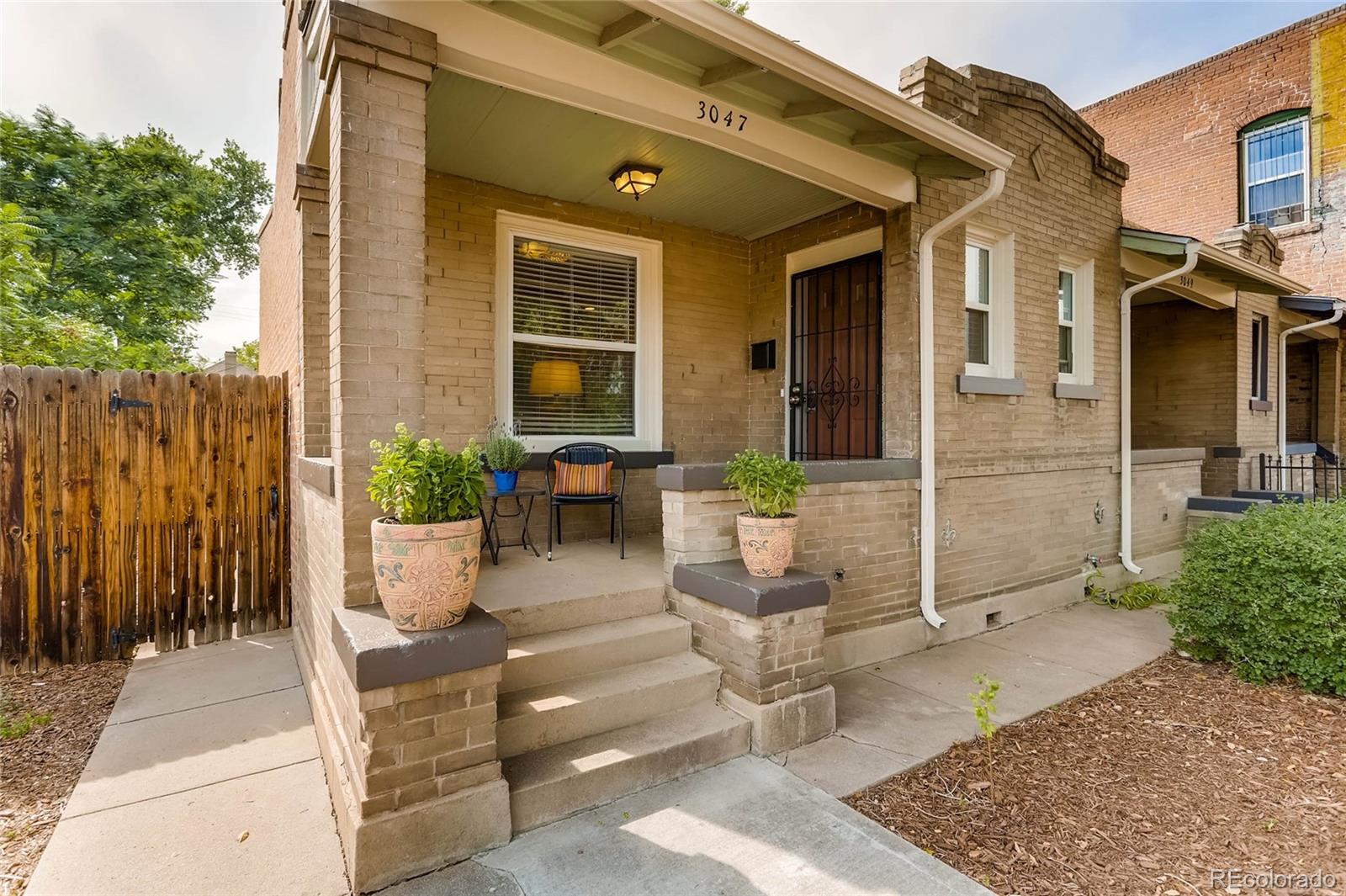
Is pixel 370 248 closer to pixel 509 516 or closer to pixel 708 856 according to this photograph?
pixel 509 516

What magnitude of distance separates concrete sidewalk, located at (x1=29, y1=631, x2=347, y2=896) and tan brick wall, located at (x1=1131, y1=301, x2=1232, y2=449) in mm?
9868

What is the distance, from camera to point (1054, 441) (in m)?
5.58

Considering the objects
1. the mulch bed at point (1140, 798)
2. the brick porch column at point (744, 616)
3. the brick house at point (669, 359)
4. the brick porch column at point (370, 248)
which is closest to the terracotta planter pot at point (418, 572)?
the brick house at point (669, 359)

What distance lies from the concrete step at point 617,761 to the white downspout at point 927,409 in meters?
2.19

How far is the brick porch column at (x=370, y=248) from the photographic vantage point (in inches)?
94.0

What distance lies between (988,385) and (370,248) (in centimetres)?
442

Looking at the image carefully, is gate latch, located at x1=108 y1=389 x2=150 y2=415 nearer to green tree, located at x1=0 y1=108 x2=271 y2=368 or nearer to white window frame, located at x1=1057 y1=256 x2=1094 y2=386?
green tree, located at x1=0 y1=108 x2=271 y2=368

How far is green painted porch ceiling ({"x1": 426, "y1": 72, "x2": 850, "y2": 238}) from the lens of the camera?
3504 millimetres

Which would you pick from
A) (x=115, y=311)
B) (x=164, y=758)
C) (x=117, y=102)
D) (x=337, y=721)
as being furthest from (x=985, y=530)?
(x=115, y=311)

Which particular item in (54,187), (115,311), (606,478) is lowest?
(606,478)

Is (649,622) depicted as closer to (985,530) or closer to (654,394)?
(654,394)

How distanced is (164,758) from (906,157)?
5.43 meters

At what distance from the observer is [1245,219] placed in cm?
1111

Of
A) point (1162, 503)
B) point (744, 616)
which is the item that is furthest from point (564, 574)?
point (1162, 503)
